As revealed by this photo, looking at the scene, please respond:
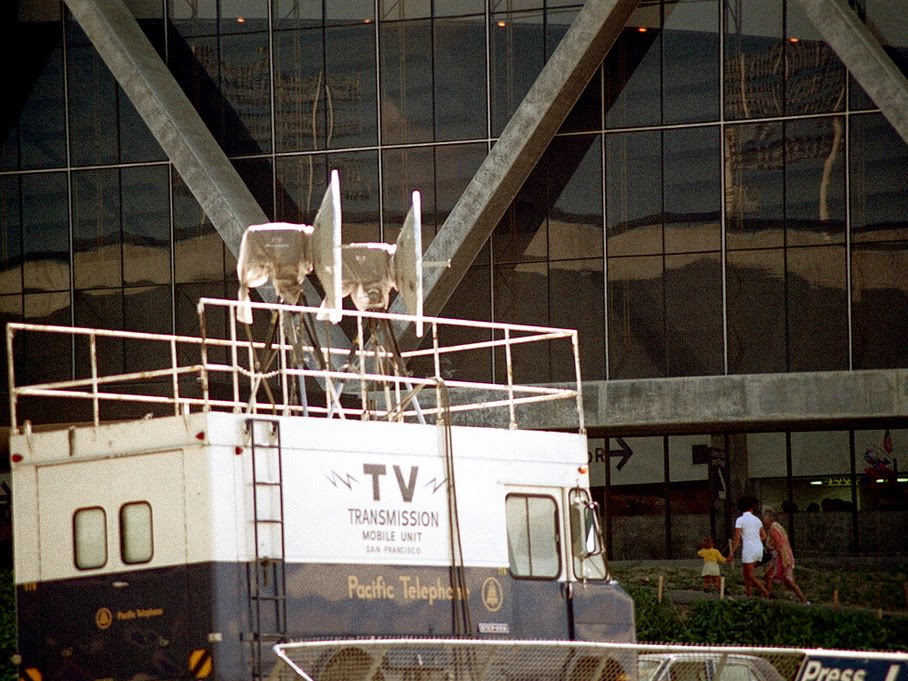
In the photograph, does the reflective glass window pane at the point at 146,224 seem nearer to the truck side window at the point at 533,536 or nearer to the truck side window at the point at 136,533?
the truck side window at the point at 533,536

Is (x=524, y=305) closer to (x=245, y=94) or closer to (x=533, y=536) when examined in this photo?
(x=245, y=94)

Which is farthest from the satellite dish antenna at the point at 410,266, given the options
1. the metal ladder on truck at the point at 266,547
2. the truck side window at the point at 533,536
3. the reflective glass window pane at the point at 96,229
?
the reflective glass window pane at the point at 96,229

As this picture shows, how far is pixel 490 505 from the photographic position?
1512cm

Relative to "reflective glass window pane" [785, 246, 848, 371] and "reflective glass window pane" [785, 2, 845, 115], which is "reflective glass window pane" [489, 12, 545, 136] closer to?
"reflective glass window pane" [785, 2, 845, 115]

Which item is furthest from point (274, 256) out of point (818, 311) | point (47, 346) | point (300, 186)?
point (47, 346)

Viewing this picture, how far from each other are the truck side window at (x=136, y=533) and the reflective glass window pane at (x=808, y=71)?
24.5 metres

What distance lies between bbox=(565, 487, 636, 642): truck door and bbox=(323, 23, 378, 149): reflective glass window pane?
22.1 m

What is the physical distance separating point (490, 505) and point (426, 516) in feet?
2.52

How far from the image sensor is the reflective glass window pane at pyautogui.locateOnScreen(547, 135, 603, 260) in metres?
36.2

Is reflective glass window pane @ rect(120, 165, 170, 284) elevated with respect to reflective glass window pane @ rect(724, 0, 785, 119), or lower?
lower

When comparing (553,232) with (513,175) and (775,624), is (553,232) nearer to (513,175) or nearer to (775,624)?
(513,175)

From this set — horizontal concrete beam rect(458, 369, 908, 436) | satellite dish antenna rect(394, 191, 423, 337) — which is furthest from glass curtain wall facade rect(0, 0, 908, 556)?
satellite dish antenna rect(394, 191, 423, 337)

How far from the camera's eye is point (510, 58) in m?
36.5

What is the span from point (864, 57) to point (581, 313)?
26.0ft
